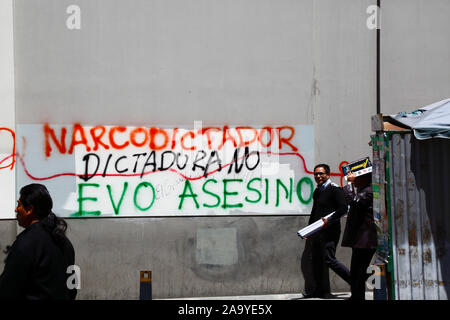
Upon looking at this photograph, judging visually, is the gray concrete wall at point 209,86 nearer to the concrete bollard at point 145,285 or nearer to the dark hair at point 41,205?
the concrete bollard at point 145,285

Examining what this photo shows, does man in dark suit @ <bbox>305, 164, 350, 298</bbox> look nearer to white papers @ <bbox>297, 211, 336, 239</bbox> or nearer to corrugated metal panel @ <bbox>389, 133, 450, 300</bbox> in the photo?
white papers @ <bbox>297, 211, 336, 239</bbox>

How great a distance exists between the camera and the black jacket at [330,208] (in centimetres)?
689

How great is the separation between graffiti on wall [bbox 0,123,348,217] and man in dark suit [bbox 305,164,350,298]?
409 millimetres

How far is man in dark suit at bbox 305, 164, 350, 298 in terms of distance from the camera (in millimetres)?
6902

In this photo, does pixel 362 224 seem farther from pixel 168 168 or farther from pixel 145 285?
pixel 168 168

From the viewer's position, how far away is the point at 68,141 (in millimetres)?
7105

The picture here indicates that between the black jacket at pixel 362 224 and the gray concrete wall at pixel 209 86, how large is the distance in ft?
4.67

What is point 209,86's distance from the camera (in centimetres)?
735

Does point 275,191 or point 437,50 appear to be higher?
point 437,50

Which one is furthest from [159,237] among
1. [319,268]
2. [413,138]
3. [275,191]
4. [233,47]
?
[413,138]

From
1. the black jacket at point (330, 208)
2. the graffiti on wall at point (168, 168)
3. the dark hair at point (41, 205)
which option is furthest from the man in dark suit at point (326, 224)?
the dark hair at point (41, 205)

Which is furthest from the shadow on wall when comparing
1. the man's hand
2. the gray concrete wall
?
→ the gray concrete wall

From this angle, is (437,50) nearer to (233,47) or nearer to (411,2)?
(411,2)
